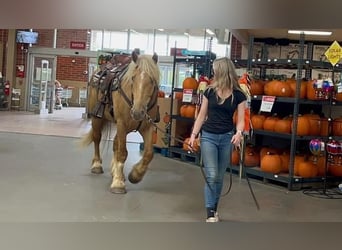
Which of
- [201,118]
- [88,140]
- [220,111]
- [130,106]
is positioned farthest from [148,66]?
[88,140]

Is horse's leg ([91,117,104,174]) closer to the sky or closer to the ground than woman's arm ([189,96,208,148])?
closer to the ground

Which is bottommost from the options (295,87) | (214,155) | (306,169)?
(306,169)

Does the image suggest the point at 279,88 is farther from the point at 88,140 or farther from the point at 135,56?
the point at 88,140

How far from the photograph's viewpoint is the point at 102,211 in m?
3.96

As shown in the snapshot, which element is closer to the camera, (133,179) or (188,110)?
(133,179)

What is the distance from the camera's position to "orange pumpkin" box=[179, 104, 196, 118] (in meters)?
7.11

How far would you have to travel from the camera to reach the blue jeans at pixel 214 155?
3.42 meters

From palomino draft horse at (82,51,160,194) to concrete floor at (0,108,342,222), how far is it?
0.26 metres

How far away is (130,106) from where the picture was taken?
4621mm

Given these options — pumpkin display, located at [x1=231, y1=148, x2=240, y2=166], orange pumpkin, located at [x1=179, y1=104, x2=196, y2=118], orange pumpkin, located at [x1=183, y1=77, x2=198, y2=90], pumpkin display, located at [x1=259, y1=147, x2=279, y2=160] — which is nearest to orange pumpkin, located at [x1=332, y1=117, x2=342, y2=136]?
pumpkin display, located at [x1=259, y1=147, x2=279, y2=160]

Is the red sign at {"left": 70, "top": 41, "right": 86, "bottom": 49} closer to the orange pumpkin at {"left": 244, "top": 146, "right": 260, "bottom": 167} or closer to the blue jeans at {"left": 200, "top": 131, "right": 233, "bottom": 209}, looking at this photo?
the orange pumpkin at {"left": 244, "top": 146, "right": 260, "bottom": 167}

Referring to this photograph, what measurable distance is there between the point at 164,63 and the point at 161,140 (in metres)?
6.04

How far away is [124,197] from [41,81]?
38.3ft

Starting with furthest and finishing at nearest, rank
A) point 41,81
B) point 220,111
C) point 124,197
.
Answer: point 41,81 < point 124,197 < point 220,111
